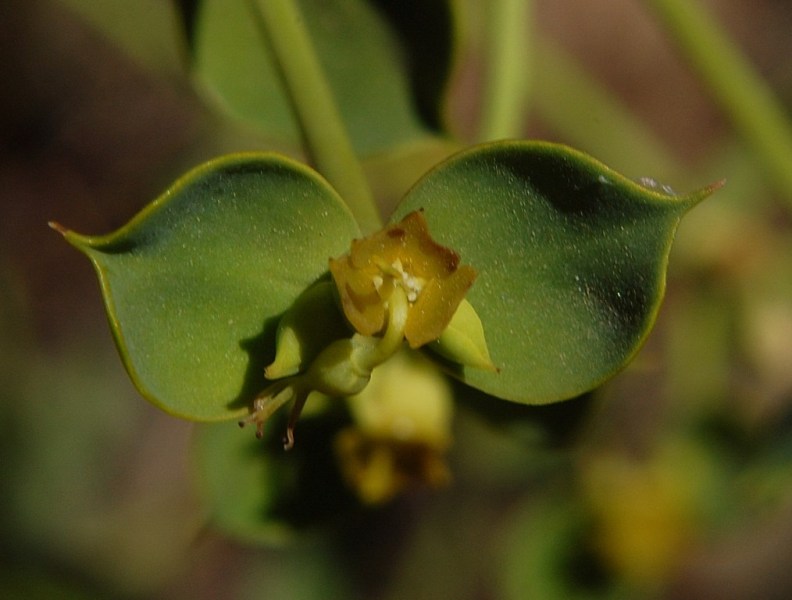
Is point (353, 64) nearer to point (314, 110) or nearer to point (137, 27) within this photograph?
point (314, 110)

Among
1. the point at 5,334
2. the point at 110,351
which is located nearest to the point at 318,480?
the point at 5,334

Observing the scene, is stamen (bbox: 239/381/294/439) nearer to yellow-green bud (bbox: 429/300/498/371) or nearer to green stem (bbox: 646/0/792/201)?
yellow-green bud (bbox: 429/300/498/371)

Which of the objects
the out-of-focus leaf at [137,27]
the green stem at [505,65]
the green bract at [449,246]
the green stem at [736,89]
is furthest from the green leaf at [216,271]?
the out-of-focus leaf at [137,27]

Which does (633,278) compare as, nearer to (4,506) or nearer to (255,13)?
(255,13)

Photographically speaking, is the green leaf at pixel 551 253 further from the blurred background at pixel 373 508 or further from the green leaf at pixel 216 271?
the blurred background at pixel 373 508

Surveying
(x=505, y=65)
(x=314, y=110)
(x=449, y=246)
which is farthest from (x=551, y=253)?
(x=505, y=65)

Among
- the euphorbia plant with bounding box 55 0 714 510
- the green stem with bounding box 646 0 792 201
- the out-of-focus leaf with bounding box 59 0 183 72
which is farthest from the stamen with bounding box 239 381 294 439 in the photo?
the out-of-focus leaf with bounding box 59 0 183 72

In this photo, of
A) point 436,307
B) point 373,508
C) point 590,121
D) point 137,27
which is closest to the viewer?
point 436,307

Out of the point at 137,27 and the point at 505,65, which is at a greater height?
the point at 505,65
